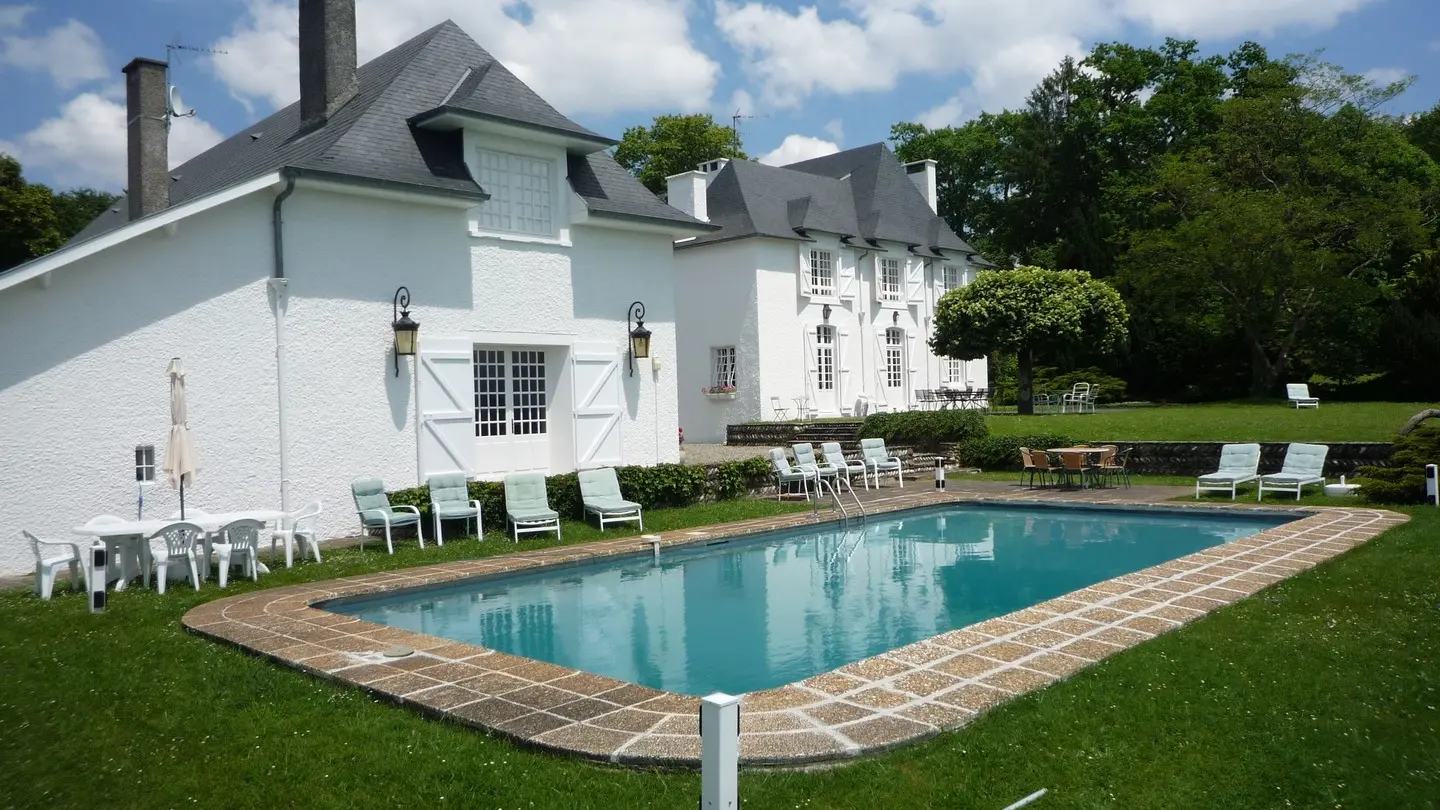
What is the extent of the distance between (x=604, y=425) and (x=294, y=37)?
8.06m

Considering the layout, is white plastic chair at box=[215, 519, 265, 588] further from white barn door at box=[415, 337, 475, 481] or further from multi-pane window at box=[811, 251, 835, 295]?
multi-pane window at box=[811, 251, 835, 295]

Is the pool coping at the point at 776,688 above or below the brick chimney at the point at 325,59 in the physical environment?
below

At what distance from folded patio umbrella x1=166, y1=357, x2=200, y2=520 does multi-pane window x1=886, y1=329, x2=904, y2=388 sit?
2227 centimetres

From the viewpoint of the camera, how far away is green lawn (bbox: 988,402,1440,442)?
18016 millimetres

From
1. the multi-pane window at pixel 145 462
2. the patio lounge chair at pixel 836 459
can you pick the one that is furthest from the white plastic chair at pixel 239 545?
the patio lounge chair at pixel 836 459

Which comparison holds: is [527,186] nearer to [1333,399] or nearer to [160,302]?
[160,302]

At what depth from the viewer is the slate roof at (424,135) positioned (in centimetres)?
1302

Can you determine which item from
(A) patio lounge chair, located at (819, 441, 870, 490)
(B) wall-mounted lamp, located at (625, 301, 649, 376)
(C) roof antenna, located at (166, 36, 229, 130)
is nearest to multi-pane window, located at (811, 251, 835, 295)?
(A) patio lounge chair, located at (819, 441, 870, 490)

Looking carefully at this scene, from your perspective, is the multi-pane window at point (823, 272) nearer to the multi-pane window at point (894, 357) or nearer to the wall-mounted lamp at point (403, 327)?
the multi-pane window at point (894, 357)

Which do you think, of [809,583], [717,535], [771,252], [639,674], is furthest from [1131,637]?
[771,252]

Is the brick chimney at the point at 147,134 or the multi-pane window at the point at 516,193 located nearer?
the multi-pane window at the point at 516,193

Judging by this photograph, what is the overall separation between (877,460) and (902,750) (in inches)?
551

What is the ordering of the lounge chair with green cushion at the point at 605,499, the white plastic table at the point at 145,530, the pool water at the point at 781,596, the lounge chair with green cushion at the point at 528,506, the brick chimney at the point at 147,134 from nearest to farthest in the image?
1. the pool water at the point at 781,596
2. the white plastic table at the point at 145,530
3. the lounge chair with green cushion at the point at 528,506
4. the lounge chair with green cushion at the point at 605,499
5. the brick chimney at the point at 147,134

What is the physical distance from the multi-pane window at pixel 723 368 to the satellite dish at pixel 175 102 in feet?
46.7
